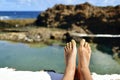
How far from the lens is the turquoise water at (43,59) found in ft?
18.2

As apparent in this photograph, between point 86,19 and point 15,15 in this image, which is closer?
point 86,19

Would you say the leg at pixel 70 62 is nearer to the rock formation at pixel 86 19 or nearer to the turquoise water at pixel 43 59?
the turquoise water at pixel 43 59

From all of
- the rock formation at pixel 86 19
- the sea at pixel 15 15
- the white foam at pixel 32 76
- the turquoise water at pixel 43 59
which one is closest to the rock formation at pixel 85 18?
the rock formation at pixel 86 19

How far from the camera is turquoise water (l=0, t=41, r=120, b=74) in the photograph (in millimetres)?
5551

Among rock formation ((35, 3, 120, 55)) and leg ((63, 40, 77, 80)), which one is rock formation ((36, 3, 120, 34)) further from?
leg ((63, 40, 77, 80))

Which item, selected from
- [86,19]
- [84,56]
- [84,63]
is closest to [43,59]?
[84,56]

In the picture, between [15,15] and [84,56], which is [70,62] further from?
[15,15]

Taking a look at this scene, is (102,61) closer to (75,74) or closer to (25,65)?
(25,65)

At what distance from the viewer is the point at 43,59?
20.7 feet

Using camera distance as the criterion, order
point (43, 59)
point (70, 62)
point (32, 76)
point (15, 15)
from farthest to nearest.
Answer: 1. point (15, 15)
2. point (43, 59)
3. point (70, 62)
4. point (32, 76)

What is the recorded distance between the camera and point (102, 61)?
20.8 feet

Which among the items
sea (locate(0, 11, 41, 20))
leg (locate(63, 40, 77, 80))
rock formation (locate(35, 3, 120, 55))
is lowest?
sea (locate(0, 11, 41, 20))

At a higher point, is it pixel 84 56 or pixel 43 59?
pixel 84 56

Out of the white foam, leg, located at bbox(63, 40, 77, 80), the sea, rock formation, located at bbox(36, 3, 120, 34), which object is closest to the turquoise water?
rock formation, located at bbox(36, 3, 120, 34)
